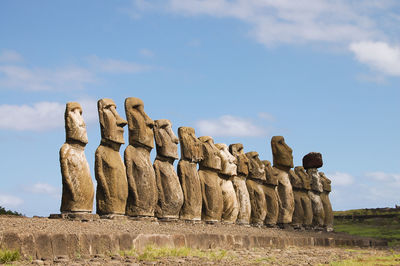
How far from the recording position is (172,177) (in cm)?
1503

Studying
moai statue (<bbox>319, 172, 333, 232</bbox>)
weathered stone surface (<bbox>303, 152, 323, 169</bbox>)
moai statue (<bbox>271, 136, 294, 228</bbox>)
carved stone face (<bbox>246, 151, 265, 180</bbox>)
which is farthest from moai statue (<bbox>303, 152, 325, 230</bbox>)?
carved stone face (<bbox>246, 151, 265, 180</bbox>)

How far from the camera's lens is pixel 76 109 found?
12578mm

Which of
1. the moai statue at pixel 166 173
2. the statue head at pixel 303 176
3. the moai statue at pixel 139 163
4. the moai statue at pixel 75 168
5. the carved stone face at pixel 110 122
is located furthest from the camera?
the statue head at pixel 303 176

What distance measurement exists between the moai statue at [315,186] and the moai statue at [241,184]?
585 cm

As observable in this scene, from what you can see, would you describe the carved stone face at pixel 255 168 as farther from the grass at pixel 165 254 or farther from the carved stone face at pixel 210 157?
the grass at pixel 165 254

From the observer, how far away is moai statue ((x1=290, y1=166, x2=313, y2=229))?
75.2 feet

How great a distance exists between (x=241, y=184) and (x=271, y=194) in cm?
195

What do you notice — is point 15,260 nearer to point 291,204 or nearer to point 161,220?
point 161,220

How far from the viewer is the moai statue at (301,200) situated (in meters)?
22.9

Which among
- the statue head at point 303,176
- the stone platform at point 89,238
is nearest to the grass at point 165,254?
the stone platform at point 89,238

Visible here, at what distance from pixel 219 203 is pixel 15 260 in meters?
9.68

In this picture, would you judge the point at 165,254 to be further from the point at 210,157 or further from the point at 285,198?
the point at 285,198

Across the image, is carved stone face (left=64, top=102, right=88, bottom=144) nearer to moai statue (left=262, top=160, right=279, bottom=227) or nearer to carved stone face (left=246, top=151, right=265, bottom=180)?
carved stone face (left=246, top=151, right=265, bottom=180)

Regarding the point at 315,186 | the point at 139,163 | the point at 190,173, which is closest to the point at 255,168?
the point at 190,173
